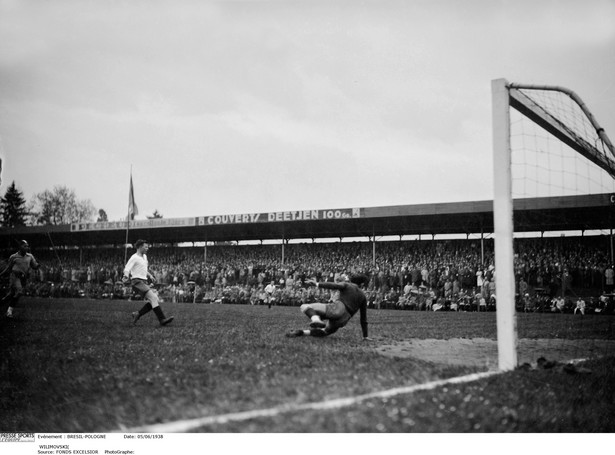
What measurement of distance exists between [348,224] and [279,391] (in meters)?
24.4

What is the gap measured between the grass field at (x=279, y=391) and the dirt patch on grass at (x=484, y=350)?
164 mm

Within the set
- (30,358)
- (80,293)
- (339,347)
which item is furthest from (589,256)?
(80,293)

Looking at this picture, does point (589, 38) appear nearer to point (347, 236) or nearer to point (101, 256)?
point (347, 236)

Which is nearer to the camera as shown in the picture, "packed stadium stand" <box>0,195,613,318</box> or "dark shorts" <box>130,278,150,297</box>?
"dark shorts" <box>130,278,150,297</box>

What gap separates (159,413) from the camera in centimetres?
326

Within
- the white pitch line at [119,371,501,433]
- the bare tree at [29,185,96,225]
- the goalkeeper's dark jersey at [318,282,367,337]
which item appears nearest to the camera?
the white pitch line at [119,371,501,433]

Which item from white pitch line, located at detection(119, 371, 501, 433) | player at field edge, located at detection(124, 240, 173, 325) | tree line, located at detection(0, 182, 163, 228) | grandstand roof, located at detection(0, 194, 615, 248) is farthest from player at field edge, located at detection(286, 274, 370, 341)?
grandstand roof, located at detection(0, 194, 615, 248)

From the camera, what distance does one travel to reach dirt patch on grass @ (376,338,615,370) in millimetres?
5559

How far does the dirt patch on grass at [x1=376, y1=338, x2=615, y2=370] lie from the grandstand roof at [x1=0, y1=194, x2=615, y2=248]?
11.3 meters

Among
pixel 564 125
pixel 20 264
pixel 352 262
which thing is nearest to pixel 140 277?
pixel 20 264

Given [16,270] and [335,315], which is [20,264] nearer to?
[16,270]

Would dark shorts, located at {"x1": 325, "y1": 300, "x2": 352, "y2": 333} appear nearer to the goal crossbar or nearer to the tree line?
the goal crossbar

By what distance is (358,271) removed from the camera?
24297 millimetres

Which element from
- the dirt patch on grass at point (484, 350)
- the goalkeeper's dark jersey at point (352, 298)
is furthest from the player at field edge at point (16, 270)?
the dirt patch on grass at point (484, 350)
